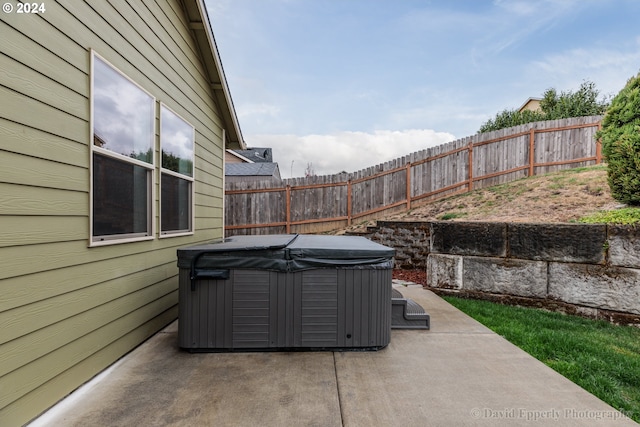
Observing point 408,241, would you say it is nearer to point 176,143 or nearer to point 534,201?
point 534,201

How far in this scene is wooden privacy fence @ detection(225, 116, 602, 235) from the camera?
8406mm

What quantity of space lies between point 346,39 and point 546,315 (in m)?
7.65

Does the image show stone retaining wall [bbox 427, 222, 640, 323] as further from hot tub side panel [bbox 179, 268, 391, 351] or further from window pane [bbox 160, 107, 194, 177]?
window pane [bbox 160, 107, 194, 177]

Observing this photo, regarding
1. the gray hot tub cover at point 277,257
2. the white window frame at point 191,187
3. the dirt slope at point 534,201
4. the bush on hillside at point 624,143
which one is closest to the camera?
the gray hot tub cover at point 277,257

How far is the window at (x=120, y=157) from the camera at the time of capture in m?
2.30

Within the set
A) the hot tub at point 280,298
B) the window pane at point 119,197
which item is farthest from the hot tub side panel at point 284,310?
the window pane at point 119,197

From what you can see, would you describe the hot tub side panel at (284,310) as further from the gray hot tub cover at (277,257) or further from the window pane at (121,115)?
the window pane at (121,115)

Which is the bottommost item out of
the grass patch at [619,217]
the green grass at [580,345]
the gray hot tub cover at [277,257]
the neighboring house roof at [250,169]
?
the green grass at [580,345]

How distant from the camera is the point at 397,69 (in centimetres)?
928

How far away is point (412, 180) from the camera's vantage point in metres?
8.92

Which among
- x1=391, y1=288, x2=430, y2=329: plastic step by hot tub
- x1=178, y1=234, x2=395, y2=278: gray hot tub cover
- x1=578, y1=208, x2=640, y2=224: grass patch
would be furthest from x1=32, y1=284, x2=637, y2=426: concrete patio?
x1=578, y1=208, x2=640, y2=224: grass patch

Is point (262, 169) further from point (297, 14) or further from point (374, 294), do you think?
point (374, 294)

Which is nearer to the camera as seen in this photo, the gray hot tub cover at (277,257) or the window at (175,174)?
the gray hot tub cover at (277,257)

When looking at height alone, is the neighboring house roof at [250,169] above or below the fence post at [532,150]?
above
